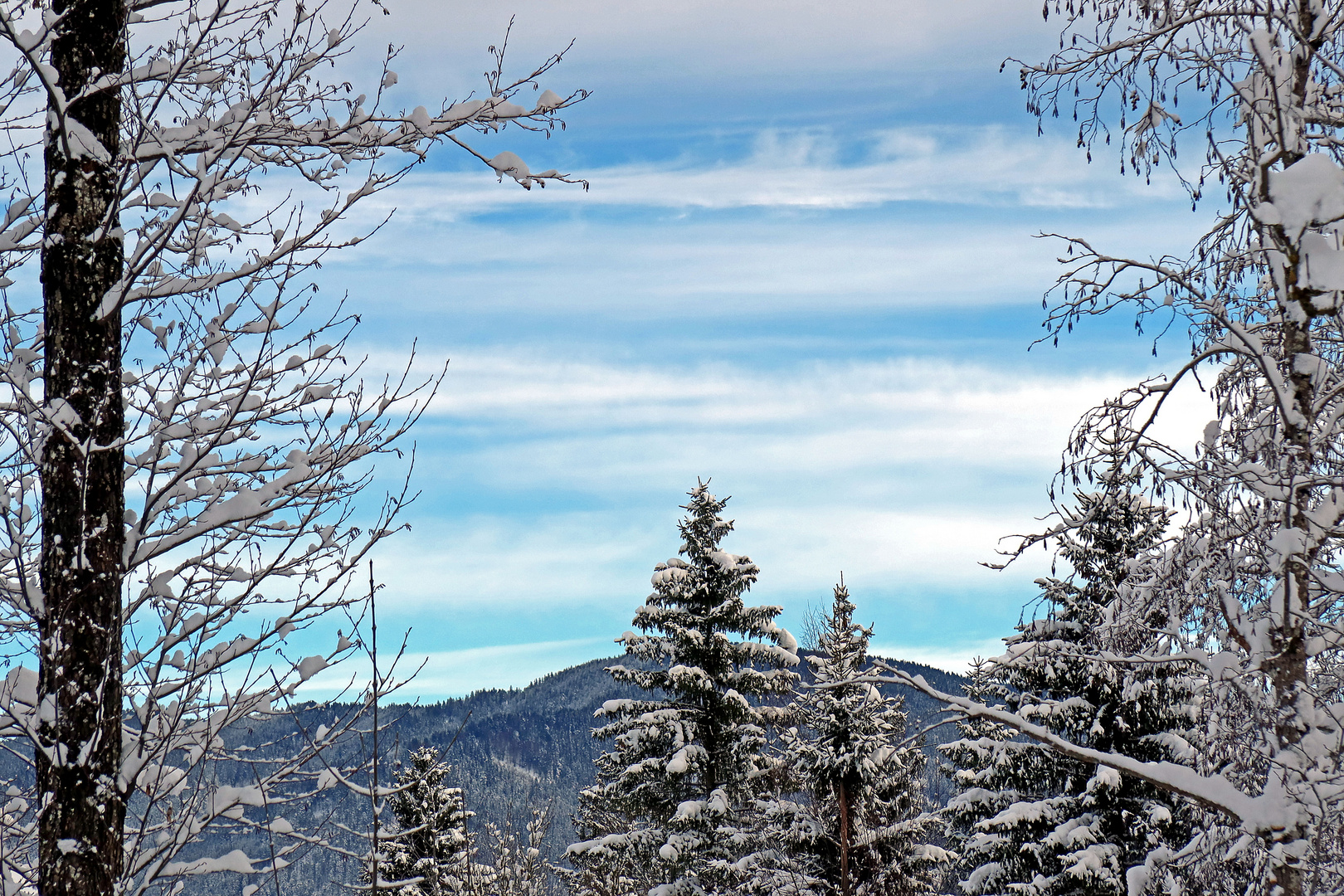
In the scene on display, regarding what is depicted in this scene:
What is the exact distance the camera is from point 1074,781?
1886cm

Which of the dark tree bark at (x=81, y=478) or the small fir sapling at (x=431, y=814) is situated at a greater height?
the dark tree bark at (x=81, y=478)

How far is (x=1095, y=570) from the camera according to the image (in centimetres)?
1803

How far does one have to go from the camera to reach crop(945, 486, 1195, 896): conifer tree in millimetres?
17031

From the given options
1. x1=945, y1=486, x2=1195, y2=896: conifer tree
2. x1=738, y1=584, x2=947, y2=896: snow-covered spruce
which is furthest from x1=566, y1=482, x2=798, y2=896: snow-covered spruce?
x1=945, y1=486, x2=1195, y2=896: conifer tree

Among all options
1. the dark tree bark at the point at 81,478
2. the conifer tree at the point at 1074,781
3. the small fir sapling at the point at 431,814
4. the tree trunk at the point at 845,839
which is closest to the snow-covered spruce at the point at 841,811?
the tree trunk at the point at 845,839

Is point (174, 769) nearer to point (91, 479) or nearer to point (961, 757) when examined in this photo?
point (91, 479)

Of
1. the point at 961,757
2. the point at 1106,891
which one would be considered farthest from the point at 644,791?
the point at 1106,891

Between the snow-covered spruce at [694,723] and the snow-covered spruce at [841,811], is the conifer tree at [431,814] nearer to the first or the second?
the snow-covered spruce at [694,723]

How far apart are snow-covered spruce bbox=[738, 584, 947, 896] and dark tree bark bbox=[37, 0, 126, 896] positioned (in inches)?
682

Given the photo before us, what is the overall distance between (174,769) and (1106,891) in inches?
638

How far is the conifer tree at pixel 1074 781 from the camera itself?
1703cm

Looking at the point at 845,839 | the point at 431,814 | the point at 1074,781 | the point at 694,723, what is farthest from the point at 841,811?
the point at 431,814

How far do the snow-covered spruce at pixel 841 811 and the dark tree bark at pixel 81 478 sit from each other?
17.3 meters

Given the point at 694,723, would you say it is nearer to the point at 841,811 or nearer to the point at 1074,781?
the point at 841,811
